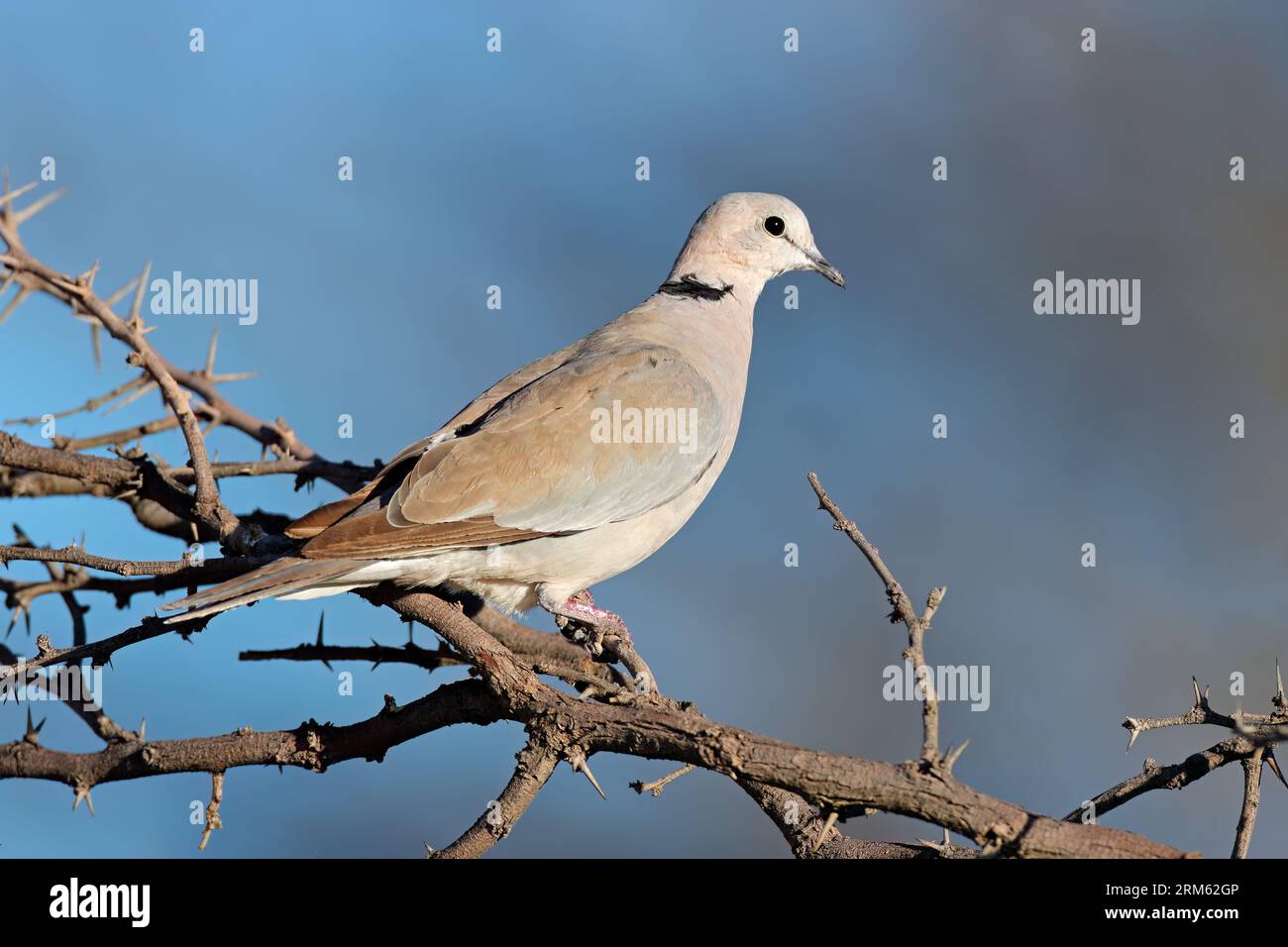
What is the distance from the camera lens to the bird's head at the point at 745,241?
519cm

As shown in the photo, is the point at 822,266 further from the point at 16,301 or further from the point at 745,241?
the point at 16,301

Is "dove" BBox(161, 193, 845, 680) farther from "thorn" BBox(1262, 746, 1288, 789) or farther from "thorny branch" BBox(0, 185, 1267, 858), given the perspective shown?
"thorn" BBox(1262, 746, 1288, 789)

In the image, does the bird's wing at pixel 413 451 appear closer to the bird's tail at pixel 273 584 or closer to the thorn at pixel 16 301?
the bird's tail at pixel 273 584

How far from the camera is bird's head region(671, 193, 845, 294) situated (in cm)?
519

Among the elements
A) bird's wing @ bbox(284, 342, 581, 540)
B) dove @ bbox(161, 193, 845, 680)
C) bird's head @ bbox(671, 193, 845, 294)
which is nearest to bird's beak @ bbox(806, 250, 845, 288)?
bird's head @ bbox(671, 193, 845, 294)

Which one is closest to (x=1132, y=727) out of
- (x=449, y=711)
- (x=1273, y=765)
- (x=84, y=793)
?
(x=1273, y=765)

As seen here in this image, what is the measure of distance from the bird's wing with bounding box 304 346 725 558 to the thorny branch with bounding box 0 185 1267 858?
0.31 metres

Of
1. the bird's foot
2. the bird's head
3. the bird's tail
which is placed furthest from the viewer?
the bird's head

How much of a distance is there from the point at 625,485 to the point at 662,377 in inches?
17.8

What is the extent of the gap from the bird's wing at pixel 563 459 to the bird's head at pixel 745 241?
0.81 m

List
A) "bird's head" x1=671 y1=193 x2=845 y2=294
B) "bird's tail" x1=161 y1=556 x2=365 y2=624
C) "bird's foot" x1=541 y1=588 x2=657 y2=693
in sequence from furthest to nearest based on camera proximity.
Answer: "bird's head" x1=671 y1=193 x2=845 y2=294, "bird's foot" x1=541 y1=588 x2=657 y2=693, "bird's tail" x1=161 y1=556 x2=365 y2=624

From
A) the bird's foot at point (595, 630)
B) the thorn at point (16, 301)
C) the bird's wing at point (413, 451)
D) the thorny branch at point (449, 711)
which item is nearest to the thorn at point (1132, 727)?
the thorny branch at point (449, 711)
